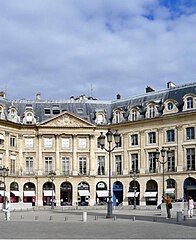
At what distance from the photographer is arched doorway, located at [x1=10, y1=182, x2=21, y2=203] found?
69562mm

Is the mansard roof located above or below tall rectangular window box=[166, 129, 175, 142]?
above

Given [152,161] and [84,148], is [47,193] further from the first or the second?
[152,161]

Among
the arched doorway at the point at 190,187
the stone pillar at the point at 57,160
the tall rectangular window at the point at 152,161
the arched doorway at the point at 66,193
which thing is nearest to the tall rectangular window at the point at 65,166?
the stone pillar at the point at 57,160

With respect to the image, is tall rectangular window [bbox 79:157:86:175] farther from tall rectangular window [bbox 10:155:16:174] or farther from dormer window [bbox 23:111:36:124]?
tall rectangular window [bbox 10:155:16:174]

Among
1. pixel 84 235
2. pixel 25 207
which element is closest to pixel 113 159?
pixel 25 207

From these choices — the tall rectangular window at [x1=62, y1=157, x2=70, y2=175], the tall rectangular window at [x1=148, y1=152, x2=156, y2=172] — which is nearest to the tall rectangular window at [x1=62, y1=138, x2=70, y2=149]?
the tall rectangular window at [x1=62, y1=157, x2=70, y2=175]

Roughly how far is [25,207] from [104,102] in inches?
1003

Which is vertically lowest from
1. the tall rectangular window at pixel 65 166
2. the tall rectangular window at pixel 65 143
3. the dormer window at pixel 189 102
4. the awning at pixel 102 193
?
the awning at pixel 102 193

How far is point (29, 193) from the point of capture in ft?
234

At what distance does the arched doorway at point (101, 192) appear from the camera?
7238 cm

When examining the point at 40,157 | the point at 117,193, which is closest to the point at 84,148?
the point at 40,157

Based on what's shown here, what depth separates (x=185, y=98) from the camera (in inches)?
2554

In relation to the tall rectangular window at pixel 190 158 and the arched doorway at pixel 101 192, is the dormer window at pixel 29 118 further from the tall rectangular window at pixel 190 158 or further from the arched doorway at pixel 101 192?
the tall rectangular window at pixel 190 158

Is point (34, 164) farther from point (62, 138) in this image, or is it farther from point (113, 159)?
point (113, 159)
